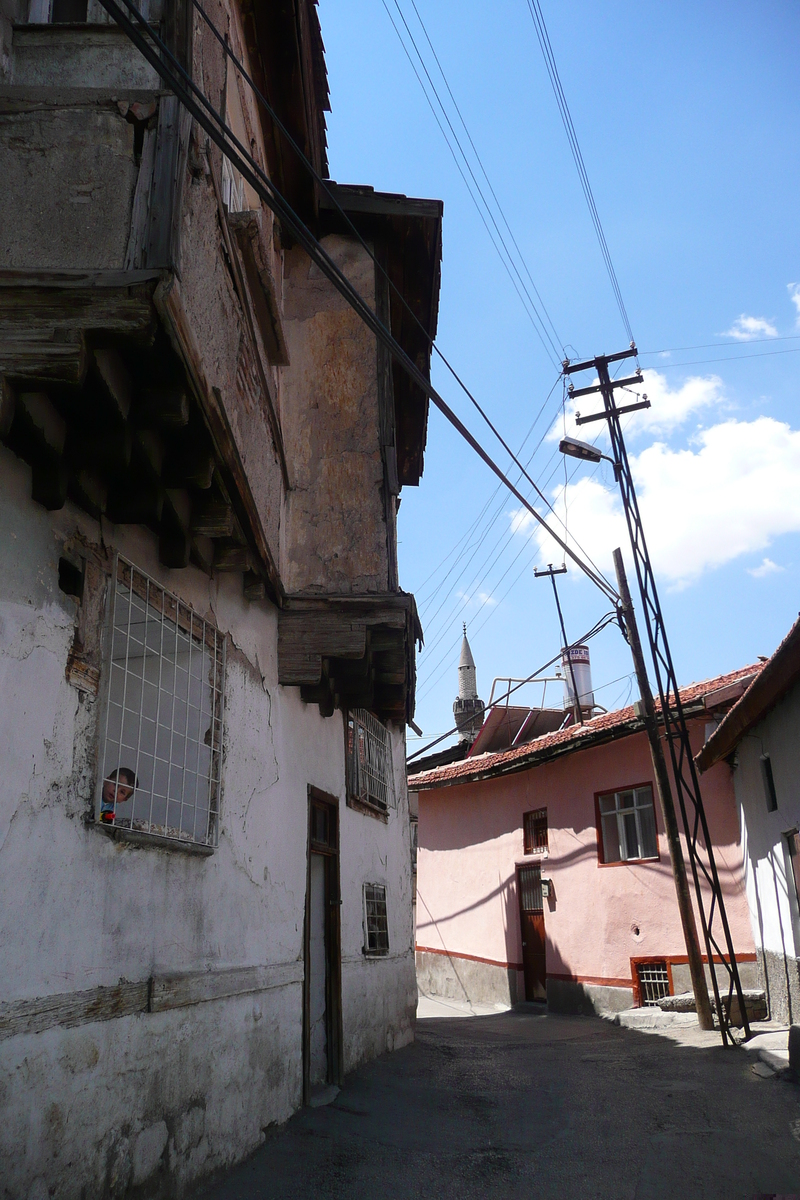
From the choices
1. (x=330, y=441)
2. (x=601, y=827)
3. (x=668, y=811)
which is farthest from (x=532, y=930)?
(x=330, y=441)

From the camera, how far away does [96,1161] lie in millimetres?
3736

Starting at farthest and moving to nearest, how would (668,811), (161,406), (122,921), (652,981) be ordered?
(652,981) → (668,811) → (122,921) → (161,406)

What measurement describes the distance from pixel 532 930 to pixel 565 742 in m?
3.90

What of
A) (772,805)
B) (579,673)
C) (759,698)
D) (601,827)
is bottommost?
(772,805)

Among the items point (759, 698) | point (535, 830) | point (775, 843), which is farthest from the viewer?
point (535, 830)

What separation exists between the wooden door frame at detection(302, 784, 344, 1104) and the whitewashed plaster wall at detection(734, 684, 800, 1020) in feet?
14.8

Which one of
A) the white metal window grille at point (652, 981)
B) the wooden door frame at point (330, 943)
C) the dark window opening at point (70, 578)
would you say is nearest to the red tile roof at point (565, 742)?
the white metal window grille at point (652, 981)

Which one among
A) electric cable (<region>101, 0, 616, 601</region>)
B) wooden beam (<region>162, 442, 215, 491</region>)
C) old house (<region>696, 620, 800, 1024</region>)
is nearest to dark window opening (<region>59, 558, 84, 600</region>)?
wooden beam (<region>162, 442, 215, 491</region>)

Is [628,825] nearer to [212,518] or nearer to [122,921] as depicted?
[212,518]

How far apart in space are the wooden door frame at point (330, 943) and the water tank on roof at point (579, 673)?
14438 mm

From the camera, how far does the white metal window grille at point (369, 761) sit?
31.1ft

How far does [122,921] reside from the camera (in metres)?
4.18

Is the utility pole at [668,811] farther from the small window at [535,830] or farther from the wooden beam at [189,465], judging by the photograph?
the wooden beam at [189,465]

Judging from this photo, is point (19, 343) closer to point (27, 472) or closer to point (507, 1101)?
point (27, 472)
